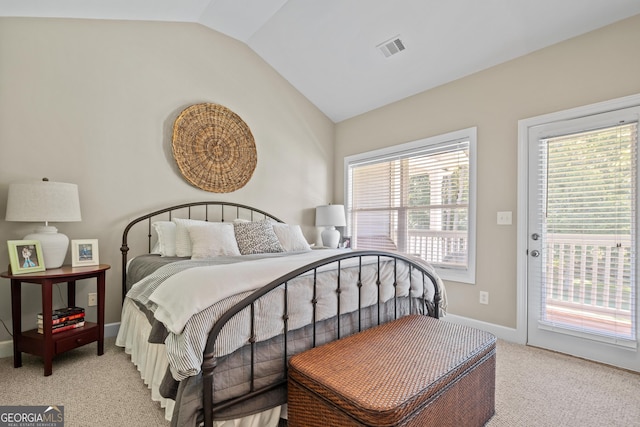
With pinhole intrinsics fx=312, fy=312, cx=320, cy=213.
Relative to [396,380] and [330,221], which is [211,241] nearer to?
[330,221]

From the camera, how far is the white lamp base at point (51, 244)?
2203 millimetres

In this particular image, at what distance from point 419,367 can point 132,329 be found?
6.73ft

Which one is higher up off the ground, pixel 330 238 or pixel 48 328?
pixel 330 238

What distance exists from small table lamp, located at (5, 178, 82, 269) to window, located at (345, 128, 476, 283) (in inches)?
121

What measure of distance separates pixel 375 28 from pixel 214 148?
6.48 ft

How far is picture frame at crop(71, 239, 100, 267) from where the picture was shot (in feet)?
7.79

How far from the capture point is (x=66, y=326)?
221 cm

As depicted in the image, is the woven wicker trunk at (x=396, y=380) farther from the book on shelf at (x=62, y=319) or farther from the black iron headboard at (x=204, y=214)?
the black iron headboard at (x=204, y=214)

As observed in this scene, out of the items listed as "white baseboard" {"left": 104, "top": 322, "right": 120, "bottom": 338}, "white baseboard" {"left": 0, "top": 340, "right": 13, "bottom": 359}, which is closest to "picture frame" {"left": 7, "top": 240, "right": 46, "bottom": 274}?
"white baseboard" {"left": 0, "top": 340, "right": 13, "bottom": 359}

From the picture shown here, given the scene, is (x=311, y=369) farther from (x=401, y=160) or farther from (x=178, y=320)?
(x=401, y=160)

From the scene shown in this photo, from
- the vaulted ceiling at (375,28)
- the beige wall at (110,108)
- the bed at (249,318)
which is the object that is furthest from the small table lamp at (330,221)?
the bed at (249,318)

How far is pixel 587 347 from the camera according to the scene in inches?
93.6

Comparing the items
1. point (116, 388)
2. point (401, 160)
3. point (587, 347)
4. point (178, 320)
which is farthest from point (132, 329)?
point (587, 347)

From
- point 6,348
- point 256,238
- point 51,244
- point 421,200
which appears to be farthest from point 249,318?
point 421,200
